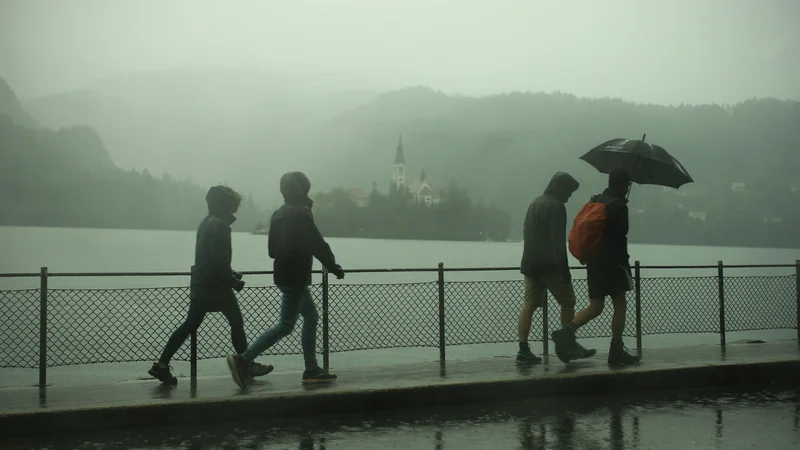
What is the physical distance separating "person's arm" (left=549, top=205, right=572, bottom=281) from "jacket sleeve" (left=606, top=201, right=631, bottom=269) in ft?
1.64

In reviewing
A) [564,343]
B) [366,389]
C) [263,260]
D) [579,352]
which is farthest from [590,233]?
[263,260]

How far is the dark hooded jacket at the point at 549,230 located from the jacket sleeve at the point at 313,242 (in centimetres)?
230

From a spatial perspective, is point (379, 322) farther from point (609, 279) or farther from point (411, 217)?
point (411, 217)

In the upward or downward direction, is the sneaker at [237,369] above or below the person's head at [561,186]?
below

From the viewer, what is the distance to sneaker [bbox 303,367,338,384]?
7.29 m

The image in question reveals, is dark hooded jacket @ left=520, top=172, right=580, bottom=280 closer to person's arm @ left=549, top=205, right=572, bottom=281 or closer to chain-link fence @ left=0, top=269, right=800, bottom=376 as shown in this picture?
person's arm @ left=549, top=205, right=572, bottom=281

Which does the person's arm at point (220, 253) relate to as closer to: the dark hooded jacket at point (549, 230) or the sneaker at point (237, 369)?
the sneaker at point (237, 369)

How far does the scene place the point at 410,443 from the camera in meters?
5.53

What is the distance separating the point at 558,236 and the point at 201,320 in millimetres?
3735

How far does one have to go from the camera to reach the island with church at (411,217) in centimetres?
18638

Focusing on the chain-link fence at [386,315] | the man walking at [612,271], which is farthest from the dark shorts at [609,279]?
Result: the chain-link fence at [386,315]

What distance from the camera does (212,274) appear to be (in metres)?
7.41

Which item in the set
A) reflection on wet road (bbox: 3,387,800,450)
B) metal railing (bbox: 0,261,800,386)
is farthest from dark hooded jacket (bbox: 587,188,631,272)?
reflection on wet road (bbox: 3,387,800,450)

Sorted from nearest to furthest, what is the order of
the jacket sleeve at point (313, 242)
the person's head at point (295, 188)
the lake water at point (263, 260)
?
the jacket sleeve at point (313, 242)
the person's head at point (295, 188)
the lake water at point (263, 260)
